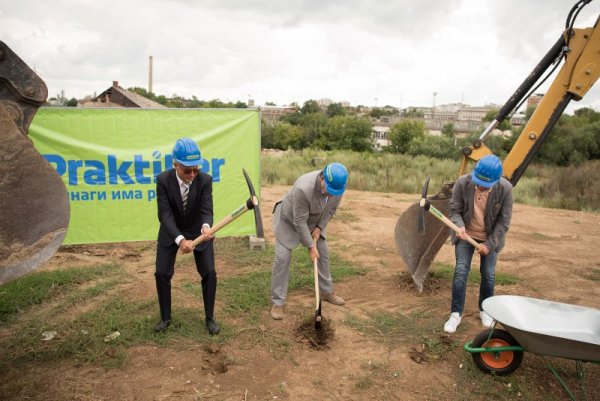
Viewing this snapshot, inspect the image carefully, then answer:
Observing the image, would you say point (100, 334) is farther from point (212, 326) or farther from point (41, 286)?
point (41, 286)

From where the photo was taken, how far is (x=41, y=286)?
5051 mm

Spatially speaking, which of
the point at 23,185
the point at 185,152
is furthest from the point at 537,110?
the point at 23,185

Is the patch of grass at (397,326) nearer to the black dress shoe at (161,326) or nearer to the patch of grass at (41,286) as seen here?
the black dress shoe at (161,326)

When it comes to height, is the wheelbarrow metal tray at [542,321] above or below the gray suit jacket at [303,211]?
below

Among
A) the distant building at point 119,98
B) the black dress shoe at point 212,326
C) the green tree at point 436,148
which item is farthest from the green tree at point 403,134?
the black dress shoe at point 212,326

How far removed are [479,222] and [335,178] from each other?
1493 millimetres

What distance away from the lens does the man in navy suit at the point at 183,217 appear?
146 inches

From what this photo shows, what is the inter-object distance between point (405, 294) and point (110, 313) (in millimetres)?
3232

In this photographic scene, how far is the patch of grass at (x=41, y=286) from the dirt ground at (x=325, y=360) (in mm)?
→ 377

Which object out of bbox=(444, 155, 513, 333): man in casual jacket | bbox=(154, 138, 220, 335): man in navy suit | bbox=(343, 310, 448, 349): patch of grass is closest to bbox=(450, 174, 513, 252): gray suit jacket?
bbox=(444, 155, 513, 333): man in casual jacket

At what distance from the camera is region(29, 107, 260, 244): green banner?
5934 millimetres

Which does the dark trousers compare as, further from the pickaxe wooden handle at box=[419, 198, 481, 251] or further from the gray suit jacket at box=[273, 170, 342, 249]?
the pickaxe wooden handle at box=[419, 198, 481, 251]

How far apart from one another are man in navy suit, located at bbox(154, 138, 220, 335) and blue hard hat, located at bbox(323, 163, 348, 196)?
104 centimetres

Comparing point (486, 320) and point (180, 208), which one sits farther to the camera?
point (486, 320)
